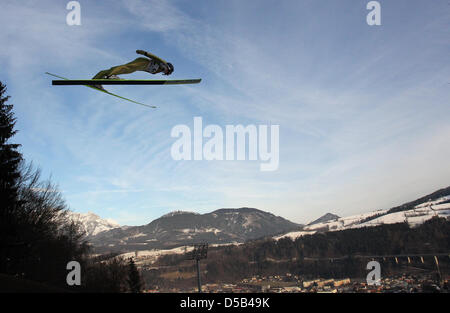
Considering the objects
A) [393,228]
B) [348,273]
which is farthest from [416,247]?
[348,273]

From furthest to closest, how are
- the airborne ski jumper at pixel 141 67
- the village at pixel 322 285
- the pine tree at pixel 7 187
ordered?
1. the village at pixel 322 285
2. the pine tree at pixel 7 187
3. the airborne ski jumper at pixel 141 67

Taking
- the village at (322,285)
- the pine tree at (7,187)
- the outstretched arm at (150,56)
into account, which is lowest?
the village at (322,285)

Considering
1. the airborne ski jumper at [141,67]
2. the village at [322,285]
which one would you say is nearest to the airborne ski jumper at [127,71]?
the airborne ski jumper at [141,67]

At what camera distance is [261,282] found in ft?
557

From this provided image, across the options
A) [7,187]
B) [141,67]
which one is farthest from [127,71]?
[7,187]

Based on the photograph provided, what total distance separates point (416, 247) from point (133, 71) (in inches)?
8322

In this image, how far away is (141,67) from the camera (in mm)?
9125

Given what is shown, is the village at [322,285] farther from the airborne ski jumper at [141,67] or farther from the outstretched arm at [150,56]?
the outstretched arm at [150,56]

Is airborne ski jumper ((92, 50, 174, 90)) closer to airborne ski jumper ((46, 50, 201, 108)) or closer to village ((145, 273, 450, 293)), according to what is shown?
airborne ski jumper ((46, 50, 201, 108))

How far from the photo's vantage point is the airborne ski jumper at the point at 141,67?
891 centimetres

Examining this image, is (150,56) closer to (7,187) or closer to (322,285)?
(7,187)

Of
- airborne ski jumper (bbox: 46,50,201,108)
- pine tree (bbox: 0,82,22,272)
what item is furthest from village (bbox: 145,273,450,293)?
airborne ski jumper (bbox: 46,50,201,108)

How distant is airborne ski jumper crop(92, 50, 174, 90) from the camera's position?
8.91 metres
